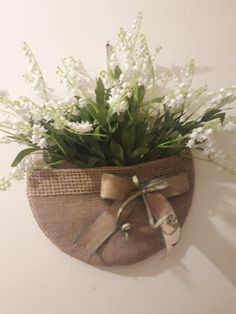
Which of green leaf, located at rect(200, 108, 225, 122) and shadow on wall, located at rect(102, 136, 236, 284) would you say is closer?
green leaf, located at rect(200, 108, 225, 122)

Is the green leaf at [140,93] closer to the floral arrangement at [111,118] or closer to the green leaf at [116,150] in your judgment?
the floral arrangement at [111,118]

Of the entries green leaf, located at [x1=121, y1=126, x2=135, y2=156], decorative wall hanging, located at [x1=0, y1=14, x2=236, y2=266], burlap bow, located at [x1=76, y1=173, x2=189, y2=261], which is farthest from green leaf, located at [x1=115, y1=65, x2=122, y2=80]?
burlap bow, located at [x1=76, y1=173, x2=189, y2=261]

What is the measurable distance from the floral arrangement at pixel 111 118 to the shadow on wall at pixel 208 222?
0.10 m

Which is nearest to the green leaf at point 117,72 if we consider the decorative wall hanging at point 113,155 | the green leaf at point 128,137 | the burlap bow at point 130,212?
the decorative wall hanging at point 113,155

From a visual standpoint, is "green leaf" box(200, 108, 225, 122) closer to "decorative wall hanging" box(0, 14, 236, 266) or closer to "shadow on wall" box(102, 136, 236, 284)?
"decorative wall hanging" box(0, 14, 236, 266)

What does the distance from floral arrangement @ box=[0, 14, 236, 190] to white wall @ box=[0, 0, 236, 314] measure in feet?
0.24

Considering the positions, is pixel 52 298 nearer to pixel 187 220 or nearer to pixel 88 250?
pixel 88 250

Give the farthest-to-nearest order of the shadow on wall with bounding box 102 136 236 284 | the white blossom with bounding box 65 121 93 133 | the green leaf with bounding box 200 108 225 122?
the shadow on wall with bounding box 102 136 236 284 < the green leaf with bounding box 200 108 225 122 < the white blossom with bounding box 65 121 93 133

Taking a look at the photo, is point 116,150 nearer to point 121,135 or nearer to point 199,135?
point 121,135

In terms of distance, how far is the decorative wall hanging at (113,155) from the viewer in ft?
2.14

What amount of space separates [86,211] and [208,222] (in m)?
0.34

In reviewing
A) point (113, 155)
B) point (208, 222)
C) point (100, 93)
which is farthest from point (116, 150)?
point (208, 222)

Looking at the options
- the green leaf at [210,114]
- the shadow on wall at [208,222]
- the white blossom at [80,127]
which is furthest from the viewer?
the shadow on wall at [208,222]

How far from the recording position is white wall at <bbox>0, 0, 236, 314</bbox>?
2.41 ft
